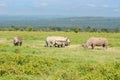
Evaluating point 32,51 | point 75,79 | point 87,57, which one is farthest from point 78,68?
point 32,51

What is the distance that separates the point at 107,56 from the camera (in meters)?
27.7

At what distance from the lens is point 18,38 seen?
120ft

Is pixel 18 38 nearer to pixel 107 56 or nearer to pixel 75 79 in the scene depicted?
pixel 107 56

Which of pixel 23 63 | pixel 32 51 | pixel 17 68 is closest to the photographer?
pixel 17 68

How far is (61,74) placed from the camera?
17.7 metres

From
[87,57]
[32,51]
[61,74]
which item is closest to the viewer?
[61,74]

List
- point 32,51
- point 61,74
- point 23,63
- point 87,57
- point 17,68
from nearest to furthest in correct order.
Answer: point 61,74, point 17,68, point 23,63, point 87,57, point 32,51

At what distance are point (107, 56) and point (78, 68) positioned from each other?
7897 mm

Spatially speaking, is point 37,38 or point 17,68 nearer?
point 17,68

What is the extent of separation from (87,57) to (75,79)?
9845 mm

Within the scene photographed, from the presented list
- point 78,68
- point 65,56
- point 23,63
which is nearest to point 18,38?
point 65,56

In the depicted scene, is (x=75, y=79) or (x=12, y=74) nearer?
(x=75, y=79)

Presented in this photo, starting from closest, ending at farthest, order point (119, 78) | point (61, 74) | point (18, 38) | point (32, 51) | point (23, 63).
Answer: point (119, 78) → point (61, 74) → point (23, 63) → point (32, 51) → point (18, 38)

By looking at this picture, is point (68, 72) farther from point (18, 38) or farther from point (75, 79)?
point (18, 38)
